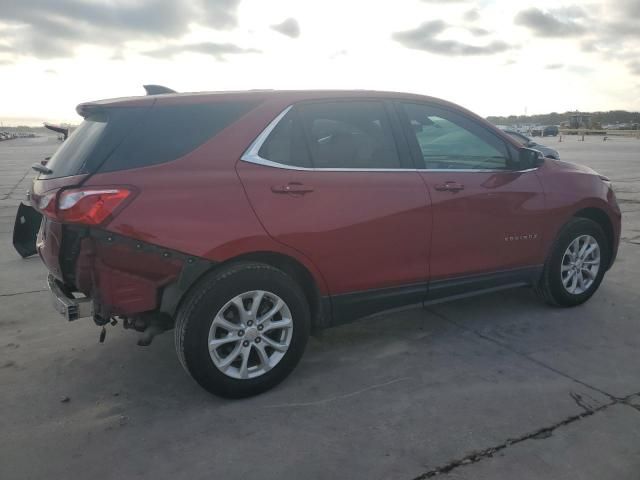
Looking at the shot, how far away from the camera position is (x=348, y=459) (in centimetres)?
256

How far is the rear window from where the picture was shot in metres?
2.88

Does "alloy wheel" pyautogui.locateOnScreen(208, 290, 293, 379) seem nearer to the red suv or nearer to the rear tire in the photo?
the red suv

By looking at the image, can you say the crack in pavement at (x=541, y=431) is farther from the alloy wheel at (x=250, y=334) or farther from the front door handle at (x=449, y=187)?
the front door handle at (x=449, y=187)

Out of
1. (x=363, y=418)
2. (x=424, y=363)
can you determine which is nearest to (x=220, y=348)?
(x=363, y=418)

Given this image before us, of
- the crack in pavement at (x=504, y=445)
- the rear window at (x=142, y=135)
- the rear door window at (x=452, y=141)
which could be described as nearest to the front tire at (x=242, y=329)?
the rear window at (x=142, y=135)

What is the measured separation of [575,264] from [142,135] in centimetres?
360

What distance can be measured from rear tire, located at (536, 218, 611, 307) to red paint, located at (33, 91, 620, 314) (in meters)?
0.25

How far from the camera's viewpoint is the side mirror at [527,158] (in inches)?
163

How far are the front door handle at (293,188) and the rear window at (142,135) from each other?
0.47 meters

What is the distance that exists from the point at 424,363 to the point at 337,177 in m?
1.36

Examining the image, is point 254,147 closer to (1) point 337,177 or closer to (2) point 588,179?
(1) point 337,177

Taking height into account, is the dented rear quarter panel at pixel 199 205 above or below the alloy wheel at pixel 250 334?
above

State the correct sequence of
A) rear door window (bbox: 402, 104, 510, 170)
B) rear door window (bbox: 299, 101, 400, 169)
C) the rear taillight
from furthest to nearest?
rear door window (bbox: 402, 104, 510, 170) → rear door window (bbox: 299, 101, 400, 169) → the rear taillight

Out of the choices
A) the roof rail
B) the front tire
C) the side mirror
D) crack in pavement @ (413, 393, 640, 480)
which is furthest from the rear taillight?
the side mirror
